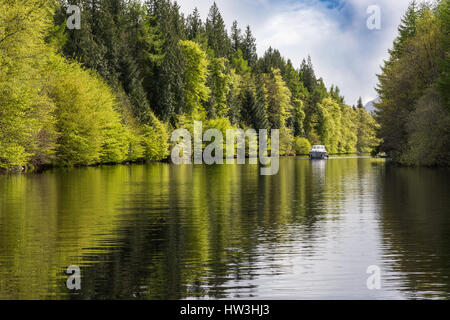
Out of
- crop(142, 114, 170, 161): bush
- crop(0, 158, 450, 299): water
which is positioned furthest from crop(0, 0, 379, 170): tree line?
crop(0, 158, 450, 299): water

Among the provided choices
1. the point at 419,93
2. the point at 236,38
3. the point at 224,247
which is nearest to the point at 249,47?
the point at 236,38

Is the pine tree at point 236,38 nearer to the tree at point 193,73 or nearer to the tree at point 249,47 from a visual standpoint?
the tree at point 249,47

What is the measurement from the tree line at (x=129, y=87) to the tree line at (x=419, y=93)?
12.8 meters

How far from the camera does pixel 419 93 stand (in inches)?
2470

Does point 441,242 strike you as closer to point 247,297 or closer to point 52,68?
point 247,297

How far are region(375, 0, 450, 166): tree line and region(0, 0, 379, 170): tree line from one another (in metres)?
12.8

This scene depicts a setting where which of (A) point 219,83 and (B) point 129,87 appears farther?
(A) point 219,83

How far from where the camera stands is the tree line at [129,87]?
36250mm

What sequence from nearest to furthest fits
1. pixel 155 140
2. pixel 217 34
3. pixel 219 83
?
pixel 155 140 → pixel 219 83 → pixel 217 34

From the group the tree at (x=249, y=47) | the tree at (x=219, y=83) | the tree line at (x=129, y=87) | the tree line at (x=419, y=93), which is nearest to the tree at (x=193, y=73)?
the tree line at (x=129, y=87)

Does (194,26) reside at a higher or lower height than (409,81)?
higher

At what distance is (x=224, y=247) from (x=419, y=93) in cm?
5482

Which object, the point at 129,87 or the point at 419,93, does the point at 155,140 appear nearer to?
the point at 129,87

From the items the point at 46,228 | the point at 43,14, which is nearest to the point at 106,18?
the point at 43,14
